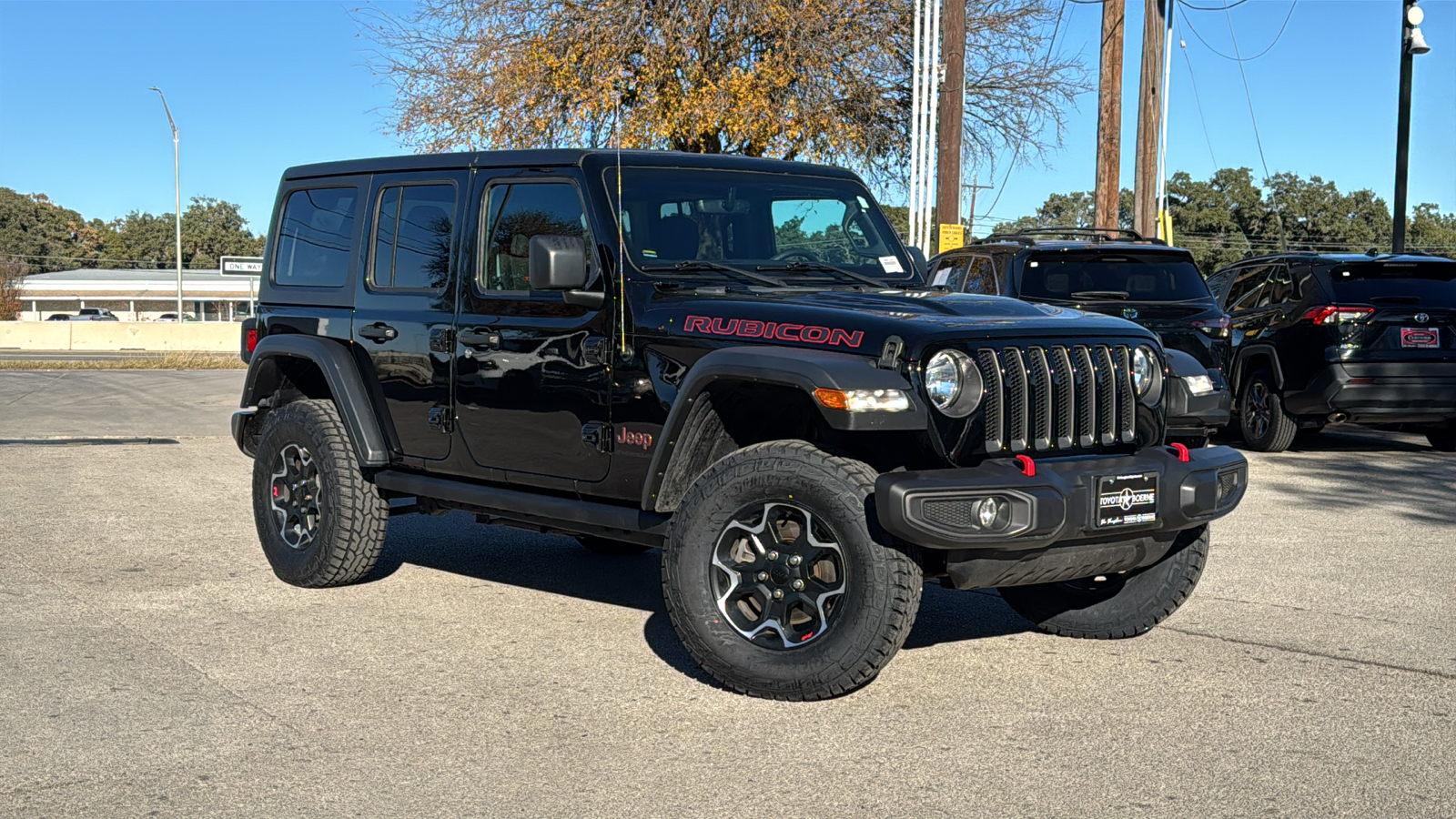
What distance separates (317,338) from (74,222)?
5193 inches

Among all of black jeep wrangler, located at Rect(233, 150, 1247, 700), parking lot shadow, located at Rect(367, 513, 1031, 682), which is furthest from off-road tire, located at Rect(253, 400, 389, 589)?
parking lot shadow, located at Rect(367, 513, 1031, 682)

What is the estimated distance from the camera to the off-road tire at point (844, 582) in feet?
16.3

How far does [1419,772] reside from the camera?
4492mm

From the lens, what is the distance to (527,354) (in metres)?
6.31

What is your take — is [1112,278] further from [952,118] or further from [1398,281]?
[952,118]

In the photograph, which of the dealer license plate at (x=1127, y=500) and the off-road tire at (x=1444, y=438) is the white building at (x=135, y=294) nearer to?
the off-road tire at (x=1444, y=438)

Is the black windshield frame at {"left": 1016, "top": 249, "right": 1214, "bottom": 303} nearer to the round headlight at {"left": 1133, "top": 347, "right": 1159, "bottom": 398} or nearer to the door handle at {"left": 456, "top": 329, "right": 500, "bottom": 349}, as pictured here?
the round headlight at {"left": 1133, "top": 347, "right": 1159, "bottom": 398}

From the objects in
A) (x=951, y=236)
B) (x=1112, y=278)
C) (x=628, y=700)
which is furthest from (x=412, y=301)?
(x=951, y=236)

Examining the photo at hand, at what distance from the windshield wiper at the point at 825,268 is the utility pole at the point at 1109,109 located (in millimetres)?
14908

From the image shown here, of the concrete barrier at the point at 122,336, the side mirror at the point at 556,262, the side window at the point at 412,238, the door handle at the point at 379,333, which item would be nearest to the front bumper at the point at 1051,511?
the side mirror at the point at 556,262

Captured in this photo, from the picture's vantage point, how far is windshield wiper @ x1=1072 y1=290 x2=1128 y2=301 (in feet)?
39.5

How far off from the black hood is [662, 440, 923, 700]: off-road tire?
1.37ft

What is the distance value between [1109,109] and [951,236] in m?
4.00

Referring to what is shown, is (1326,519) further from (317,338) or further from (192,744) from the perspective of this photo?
(192,744)
